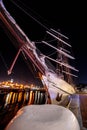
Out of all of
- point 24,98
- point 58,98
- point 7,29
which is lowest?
point 58,98

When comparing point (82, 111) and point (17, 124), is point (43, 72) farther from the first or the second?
point (17, 124)

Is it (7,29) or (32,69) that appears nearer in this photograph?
(7,29)

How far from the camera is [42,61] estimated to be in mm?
7348

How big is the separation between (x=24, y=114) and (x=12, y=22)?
4071 millimetres

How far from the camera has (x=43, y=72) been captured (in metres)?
7.34

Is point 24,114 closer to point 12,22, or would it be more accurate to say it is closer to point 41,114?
point 41,114

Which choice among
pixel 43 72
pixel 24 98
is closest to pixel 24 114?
pixel 24 98

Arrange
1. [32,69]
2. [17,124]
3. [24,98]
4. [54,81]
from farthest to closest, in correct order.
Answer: [54,81] → [32,69] → [24,98] → [17,124]

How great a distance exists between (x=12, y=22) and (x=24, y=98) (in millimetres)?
3345

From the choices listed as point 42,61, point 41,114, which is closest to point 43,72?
point 42,61

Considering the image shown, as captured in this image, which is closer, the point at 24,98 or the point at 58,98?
the point at 24,98

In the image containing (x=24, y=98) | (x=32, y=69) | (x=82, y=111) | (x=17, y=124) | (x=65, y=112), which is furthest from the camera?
(x=32, y=69)

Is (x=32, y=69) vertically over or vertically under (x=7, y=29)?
under

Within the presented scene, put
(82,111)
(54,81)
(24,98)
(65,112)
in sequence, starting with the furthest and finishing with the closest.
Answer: (54,81) → (24,98) → (82,111) → (65,112)
